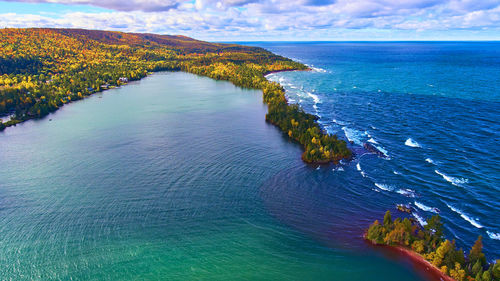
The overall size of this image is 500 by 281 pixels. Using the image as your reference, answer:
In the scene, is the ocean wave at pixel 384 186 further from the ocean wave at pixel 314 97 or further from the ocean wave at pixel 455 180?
the ocean wave at pixel 314 97

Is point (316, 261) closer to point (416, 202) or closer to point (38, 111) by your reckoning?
point (416, 202)

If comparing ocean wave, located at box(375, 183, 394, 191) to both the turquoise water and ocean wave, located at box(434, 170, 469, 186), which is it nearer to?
the turquoise water

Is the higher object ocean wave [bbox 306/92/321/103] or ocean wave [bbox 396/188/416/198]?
ocean wave [bbox 306/92/321/103]

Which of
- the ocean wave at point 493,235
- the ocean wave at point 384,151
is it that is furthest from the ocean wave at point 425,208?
the ocean wave at point 384,151

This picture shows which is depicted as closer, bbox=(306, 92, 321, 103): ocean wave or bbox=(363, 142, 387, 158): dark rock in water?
bbox=(363, 142, 387, 158): dark rock in water

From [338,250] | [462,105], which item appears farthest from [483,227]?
[462,105]

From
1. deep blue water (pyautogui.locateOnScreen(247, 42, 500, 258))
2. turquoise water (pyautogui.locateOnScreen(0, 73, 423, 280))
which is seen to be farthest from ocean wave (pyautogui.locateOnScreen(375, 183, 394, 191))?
turquoise water (pyautogui.locateOnScreen(0, 73, 423, 280))
